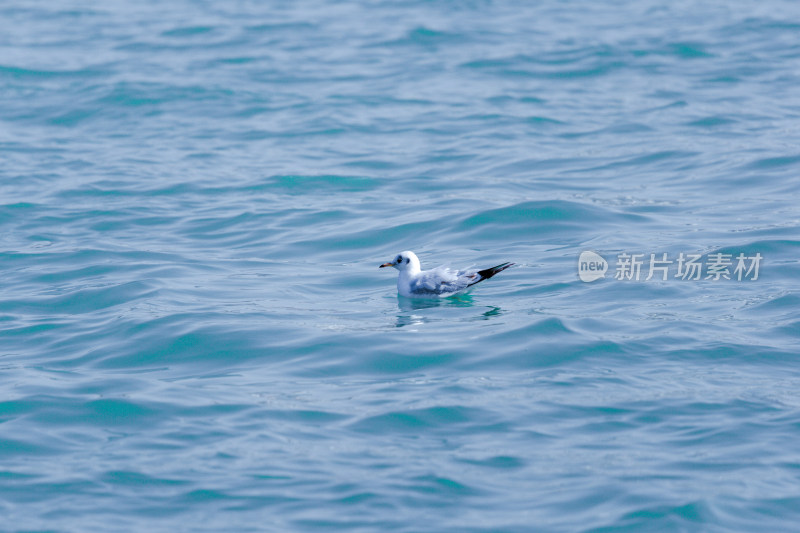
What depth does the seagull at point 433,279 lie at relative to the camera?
448 inches

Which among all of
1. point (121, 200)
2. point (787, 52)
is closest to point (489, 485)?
point (121, 200)

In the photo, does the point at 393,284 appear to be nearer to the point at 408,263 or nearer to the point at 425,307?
the point at 408,263

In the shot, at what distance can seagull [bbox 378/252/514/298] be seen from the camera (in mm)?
11383

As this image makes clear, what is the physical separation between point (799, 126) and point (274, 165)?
27.6 ft

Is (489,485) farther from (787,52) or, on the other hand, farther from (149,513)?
(787,52)

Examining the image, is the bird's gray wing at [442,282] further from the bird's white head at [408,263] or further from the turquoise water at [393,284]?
the turquoise water at [393,284]

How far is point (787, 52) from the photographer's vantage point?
2331 centimetres

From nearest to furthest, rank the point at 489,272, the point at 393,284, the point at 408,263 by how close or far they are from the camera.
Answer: the point at 489,272 → the point at 408,263 → the point at 393,284

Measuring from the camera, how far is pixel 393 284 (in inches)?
A: 492

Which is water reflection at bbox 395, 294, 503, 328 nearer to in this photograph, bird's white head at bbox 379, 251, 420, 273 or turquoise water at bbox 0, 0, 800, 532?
turquoise water at bbox 0, 0, 800, 532

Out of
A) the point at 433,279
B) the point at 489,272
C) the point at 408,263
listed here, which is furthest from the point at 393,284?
the point at 489,272

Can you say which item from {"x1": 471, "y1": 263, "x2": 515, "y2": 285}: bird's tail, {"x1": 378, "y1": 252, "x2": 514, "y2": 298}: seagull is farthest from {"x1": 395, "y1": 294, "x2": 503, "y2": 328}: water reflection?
{"x1": 471, "y1": 263, "x2": 515, "y2": 285}: bird's tail

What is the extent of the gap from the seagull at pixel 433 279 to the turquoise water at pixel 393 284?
0.91 feet

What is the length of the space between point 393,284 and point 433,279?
1115mm
